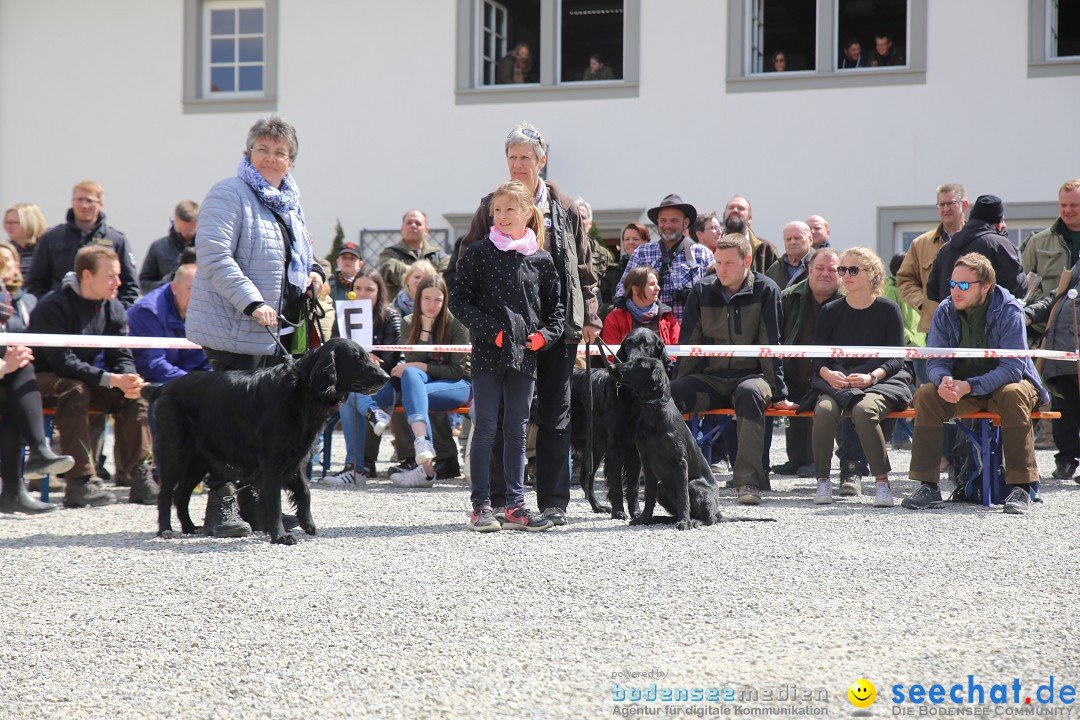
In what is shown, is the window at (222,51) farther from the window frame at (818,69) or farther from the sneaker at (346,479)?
the sneaker at (346,479)

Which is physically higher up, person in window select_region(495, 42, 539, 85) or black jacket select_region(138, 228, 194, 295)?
person in window select_region(495, 42, 539, 85)

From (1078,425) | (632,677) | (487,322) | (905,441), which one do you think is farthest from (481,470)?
(905,441)

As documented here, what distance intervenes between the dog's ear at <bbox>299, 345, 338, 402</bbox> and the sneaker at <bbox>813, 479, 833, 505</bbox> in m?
3.35

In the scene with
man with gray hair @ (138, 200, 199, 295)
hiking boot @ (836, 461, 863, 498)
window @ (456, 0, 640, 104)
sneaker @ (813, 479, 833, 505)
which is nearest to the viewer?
sneaker @ (813, 479, 833, 505)

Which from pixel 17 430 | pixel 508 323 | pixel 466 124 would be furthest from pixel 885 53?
pixel 17 430

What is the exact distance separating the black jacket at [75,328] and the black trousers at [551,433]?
112 inches

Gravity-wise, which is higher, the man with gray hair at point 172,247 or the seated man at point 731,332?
the man with gray hair at point 172,247

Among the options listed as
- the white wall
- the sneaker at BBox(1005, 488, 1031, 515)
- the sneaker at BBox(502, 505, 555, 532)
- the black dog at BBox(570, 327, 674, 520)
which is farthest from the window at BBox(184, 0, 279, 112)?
the sneaker at BBox(1005, 488, 1031, 515)

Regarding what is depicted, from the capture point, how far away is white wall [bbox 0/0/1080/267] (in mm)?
14484

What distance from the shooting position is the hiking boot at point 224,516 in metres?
6.14

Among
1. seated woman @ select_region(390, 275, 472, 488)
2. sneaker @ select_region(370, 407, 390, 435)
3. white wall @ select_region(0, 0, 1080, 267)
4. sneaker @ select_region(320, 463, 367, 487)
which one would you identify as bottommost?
sneaker @ select_region(320, 463, 367, 487)

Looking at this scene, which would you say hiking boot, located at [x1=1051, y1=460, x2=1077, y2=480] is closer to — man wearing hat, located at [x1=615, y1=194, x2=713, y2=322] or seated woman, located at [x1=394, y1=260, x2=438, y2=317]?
man wearing hat, located at [x1=615, y1=194, x2=713, y2=322]

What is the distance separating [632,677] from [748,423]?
14.8 ft

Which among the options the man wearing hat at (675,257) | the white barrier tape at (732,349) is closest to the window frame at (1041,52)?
the man wearing hat at (675,257)
